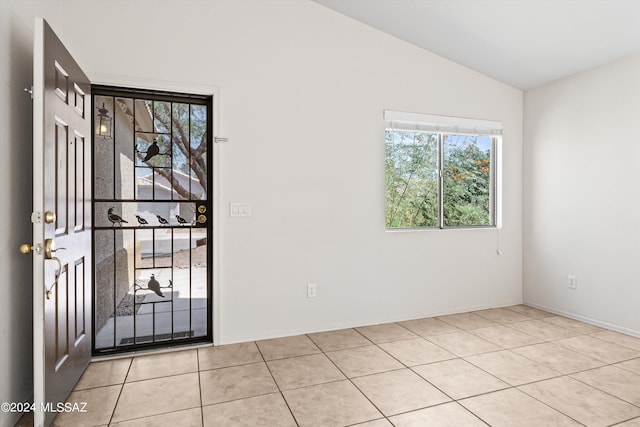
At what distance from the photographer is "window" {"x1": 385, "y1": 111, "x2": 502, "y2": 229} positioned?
155 inches

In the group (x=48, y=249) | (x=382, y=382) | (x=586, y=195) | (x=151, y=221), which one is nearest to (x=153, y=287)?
(x=151, y=221)

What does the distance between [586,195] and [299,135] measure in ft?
9.56

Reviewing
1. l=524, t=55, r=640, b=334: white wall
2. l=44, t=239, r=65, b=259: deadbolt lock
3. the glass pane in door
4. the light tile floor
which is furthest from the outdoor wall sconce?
l=524, t=55, r=640, b=334: white wall

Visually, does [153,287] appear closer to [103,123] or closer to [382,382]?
[103,123]

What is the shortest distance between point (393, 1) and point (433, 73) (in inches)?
40.2

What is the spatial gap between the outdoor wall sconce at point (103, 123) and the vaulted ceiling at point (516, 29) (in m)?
2.12

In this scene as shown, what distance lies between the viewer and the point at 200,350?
308 centimetres

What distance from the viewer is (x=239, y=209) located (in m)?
3.23

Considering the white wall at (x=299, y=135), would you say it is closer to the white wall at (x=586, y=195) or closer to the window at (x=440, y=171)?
the window at (x=440, y=171)

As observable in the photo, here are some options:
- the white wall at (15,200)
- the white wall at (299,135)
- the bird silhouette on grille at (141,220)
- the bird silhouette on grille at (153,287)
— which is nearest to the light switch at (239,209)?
the white wall at (299,135)

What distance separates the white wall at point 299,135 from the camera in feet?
9.91

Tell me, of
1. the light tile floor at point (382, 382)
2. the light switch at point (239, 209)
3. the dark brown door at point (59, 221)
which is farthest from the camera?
the light switch at point (239, 209)

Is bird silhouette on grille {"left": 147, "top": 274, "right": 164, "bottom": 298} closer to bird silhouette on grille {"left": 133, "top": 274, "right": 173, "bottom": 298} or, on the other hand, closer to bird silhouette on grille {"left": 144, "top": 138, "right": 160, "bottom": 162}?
bird silhouette on grille {"left": 133, "top": 274, "right": 173, "bottom": 298}

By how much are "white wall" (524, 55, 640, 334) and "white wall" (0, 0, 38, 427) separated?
4625 millimetres
